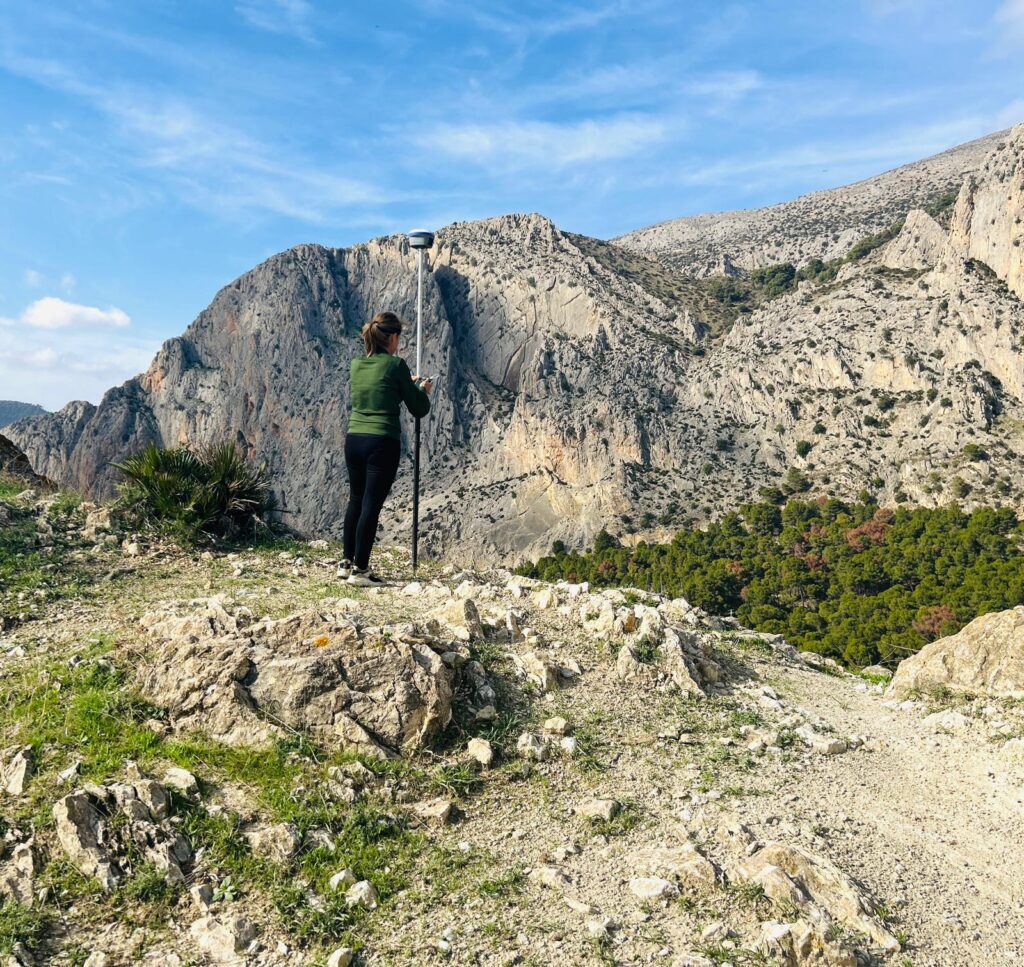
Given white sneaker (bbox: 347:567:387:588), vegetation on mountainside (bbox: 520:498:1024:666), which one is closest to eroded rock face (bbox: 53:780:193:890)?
white sneaker (bbox: 347:567:387:588)

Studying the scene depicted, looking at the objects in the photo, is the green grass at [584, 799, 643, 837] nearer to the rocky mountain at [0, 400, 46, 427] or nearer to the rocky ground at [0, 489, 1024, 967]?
the rocky ground at [0, 489, 1024, 967]

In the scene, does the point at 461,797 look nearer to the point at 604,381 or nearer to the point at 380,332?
the point at 380,332

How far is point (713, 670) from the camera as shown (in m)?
5.85

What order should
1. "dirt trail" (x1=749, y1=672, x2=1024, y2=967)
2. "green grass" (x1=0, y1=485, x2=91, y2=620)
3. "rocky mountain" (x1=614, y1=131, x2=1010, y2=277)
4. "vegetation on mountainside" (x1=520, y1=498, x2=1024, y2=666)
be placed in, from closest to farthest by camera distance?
"dirt trail" (x1=749, y1=672, x2=1024, y2=967) < "green grass" (x1=0, y1=485, x2=91, y2=620) < "vegetation on mountainside" (x1=520, y1=498, x2=1024, y2=666) < "rocky mountain" (x1=614, y1=131, x2=1010, y2=277)

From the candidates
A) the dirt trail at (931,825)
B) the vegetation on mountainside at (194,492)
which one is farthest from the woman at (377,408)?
the dirt trail at (931,825)

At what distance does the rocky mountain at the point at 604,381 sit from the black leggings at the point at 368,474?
5275cm

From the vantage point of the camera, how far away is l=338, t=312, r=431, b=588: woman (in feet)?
20.6

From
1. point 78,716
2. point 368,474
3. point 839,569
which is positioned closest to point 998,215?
point 839,569

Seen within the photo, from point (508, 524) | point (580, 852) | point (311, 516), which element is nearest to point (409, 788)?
point (580, 852)

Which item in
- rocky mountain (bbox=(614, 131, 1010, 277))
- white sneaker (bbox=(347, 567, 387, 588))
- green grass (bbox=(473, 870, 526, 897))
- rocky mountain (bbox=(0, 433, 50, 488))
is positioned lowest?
green grass (bbox=(473, 870, 526, 897))

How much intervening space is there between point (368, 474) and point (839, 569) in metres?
52.3

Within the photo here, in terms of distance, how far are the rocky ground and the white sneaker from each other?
2.40 ft

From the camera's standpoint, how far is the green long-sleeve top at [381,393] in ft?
20.6

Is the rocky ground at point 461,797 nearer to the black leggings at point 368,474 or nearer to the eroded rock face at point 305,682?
the eroded rock face at point 305,682
